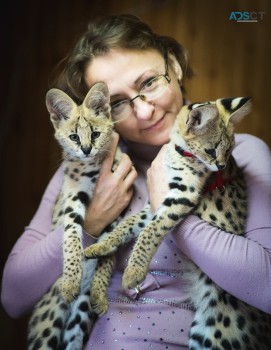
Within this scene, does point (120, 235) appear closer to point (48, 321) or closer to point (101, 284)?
point (101, 284)

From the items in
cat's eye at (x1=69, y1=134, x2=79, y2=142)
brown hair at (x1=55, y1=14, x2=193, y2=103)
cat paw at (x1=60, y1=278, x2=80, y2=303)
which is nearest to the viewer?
cat paw at (x1=60, y1=278, x2=80, y2=303)

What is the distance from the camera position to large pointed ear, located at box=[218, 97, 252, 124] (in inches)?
46.6

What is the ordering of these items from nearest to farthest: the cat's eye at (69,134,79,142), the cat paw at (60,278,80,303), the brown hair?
the cat paw at (60,278,80,303), the cat's eye at (69,134,79,142), the brown hair

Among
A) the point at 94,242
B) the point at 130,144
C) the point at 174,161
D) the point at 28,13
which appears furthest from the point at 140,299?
the point at 28,13

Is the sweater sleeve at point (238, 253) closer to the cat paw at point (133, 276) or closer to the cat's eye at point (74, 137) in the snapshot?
the cat paw at point (133, 276)

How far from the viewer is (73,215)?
1.26 metres

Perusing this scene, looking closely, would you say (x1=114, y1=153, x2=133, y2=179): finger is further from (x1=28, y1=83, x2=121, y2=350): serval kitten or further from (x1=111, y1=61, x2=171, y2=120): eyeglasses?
(x1=111, y1=61, x2=171, y2=120): eyeglasses

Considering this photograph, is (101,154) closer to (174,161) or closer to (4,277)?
(174,161)

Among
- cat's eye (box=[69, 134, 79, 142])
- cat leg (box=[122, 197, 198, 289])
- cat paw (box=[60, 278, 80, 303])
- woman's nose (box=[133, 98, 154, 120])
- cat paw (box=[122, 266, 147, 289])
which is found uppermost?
woman's nose (box=[133, 98, 154, 120])

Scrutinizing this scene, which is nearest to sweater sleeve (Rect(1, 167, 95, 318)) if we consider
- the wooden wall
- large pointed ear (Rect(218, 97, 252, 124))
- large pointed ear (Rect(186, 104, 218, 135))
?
the wooden wall

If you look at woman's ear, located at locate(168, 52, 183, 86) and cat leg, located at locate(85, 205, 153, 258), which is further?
woman's ear, located at locate(168, 52, 183, 86)

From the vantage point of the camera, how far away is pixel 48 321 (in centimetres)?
129

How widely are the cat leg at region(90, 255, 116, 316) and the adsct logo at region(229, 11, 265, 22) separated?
765mm

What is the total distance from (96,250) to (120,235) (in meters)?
0.09
